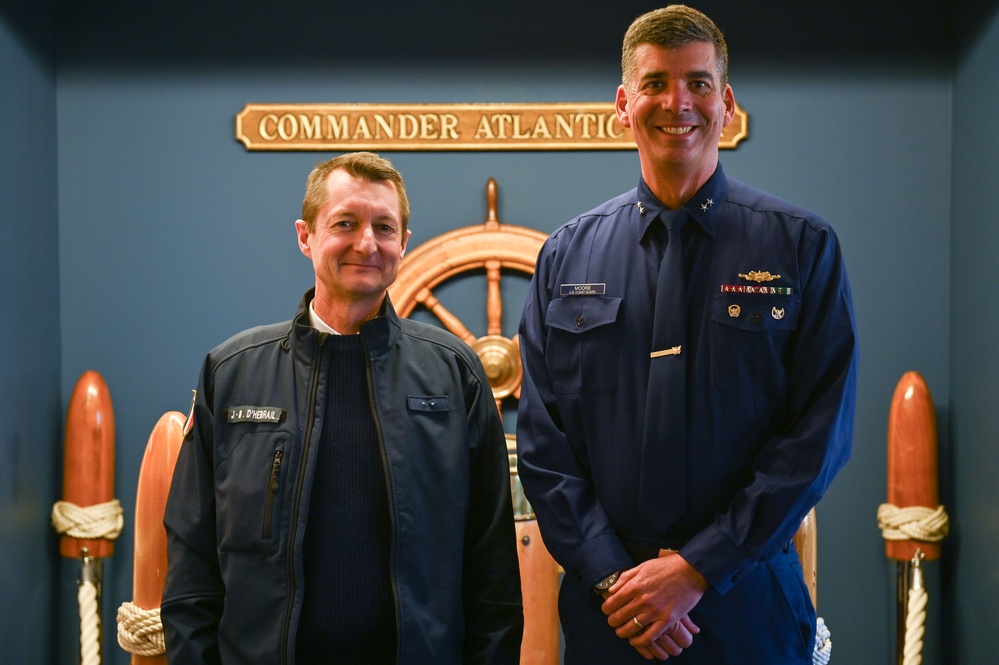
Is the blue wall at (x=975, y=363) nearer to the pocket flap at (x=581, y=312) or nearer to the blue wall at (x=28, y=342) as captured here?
the pocket flap at (x=581, y=312)

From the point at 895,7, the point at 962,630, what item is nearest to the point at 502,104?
the point at 895,7

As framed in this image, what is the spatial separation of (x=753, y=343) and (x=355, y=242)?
688mm

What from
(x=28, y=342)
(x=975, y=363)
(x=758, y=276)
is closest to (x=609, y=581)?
(x=758, y=276)

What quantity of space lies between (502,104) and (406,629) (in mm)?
2025

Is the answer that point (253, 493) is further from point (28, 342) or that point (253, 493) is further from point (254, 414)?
point (28, 342)

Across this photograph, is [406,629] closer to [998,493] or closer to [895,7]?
[998,493]

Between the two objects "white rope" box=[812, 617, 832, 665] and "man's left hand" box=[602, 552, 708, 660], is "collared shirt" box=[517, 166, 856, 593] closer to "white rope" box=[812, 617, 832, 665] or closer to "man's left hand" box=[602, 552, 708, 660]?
"man's left hand" box=[602, 552, 708, 660]

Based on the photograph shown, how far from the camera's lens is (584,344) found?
5.55 feet

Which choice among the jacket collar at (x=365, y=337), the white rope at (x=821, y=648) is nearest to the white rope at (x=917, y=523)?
the white rope at (x=821, y=648)

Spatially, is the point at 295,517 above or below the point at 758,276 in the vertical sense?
below

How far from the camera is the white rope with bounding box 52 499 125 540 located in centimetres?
303

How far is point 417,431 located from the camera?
1.68 m

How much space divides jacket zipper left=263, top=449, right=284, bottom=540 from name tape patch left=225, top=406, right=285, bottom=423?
60mm

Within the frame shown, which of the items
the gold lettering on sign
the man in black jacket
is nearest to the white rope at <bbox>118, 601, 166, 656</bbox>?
the man in black jacket
